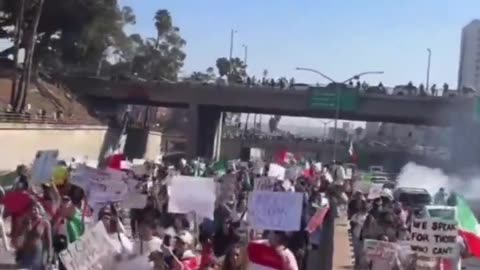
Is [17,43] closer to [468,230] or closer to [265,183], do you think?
[265,183]

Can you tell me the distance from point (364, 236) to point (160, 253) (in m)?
7.67

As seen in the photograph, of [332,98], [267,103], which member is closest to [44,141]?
[332,98]

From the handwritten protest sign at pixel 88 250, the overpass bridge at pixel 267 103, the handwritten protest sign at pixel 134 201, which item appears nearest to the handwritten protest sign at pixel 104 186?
the handwritten protest sign at pixel 134 201

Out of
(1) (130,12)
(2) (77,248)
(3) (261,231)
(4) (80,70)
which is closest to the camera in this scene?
(2) (77,248)

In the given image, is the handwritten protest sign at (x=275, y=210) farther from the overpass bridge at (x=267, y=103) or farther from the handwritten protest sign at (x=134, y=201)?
the overpass bridge at (x=267, y=103)

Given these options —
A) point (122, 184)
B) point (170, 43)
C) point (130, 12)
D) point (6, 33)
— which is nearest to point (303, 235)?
point (122, 184)

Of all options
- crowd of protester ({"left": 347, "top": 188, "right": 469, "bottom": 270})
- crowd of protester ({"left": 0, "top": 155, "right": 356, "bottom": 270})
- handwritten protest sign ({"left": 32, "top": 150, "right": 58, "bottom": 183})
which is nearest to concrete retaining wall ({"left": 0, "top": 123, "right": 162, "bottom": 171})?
crowd of protester ({"left": 0, "top": 155, "right": 356, "bottom": 270})

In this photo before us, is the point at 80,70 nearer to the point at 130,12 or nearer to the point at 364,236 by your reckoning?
the point at 130,12

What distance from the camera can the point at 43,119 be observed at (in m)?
58.1

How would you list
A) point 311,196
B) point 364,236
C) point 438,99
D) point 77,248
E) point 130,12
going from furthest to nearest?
point 130,12 < point 438,99 < point 311,196 < point 364,236 < point 77,248

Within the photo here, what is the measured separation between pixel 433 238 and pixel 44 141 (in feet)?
149

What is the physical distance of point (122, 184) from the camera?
51.0 ft

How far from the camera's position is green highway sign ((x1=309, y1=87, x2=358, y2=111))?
68.9 metres

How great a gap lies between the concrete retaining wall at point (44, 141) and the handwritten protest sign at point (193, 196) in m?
34.4
